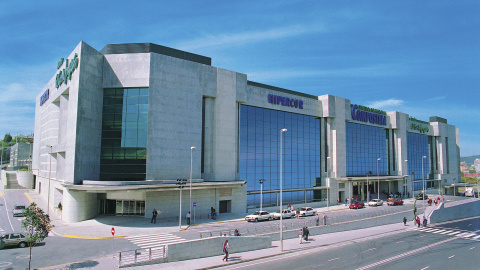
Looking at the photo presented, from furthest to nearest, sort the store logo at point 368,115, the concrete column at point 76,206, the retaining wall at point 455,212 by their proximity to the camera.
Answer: the store logo at point 368,115 → the retaining wall at point 455,212 → the concrete column at point 76,206

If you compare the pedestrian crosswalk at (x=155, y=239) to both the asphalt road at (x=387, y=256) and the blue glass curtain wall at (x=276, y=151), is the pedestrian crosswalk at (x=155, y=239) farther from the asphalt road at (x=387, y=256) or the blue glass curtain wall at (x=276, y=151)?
the blue glass curtain wall at (x=276, y=151)

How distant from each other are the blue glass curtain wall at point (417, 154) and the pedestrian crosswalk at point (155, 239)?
78172 millimetres

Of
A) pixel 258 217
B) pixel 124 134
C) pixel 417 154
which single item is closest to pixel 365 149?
pixel 417 154

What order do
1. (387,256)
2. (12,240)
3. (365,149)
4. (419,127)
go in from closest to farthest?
(387,256), (12,240), (365,149), (419,127)

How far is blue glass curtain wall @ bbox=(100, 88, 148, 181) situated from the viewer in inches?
1649

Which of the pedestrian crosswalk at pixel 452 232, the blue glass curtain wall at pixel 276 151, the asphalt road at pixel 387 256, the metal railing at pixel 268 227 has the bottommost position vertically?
the pedestrian crosswalk at pixel 452 232

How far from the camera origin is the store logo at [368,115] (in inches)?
2827

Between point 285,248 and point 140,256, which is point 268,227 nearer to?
point 285,248

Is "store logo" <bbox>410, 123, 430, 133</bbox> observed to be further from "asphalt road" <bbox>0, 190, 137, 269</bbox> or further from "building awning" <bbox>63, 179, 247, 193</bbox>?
"asphalt road" <bbox>0, 190, 137, 269</bbox>

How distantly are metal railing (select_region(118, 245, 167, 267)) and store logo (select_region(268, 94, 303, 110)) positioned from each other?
122 ft

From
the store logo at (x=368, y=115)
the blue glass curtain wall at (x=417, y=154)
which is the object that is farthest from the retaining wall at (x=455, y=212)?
the store logo at (x=368, y=115)

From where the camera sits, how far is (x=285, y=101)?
A: 5866 centimetres

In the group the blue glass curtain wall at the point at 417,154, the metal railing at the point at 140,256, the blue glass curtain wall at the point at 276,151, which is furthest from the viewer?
the blue glass curtain wall at the point at 417,154

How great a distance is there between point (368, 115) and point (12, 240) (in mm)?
72603
